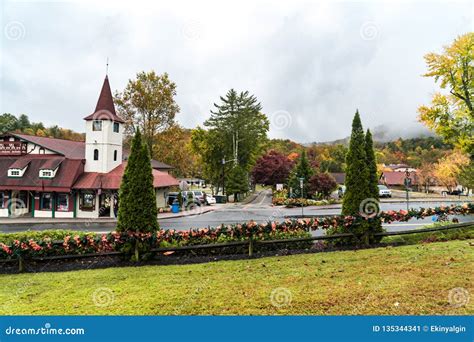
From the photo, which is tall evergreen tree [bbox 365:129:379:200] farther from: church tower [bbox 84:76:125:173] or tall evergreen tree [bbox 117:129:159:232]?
church tower [bbox 84:76:125:173]

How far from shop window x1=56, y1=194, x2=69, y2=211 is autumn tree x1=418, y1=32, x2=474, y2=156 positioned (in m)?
24.8

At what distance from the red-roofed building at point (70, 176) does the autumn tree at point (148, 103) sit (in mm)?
5457

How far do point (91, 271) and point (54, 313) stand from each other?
3.32m

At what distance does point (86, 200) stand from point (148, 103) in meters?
12.0

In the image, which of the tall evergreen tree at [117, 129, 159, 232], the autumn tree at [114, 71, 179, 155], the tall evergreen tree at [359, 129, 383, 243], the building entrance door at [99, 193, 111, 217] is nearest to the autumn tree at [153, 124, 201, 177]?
the autumn tree at [114, 71, 179, 155]

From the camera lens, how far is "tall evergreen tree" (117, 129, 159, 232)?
984 centimetres

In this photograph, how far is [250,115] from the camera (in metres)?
44.7

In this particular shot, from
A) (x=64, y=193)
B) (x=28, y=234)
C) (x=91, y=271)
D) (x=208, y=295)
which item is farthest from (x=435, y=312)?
(x=64, y=193)

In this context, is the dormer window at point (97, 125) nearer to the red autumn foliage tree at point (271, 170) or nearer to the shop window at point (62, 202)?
the shop window at point (62, 202)

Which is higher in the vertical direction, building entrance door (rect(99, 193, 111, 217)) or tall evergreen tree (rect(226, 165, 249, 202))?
tall evergreen tree (rect(226, 165, 249, 202))

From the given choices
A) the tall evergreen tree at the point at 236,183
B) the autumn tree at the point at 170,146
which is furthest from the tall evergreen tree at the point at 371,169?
the tall evergreen tree at the point at 236,183

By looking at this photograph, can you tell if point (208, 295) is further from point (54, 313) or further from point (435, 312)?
point (435, 312)

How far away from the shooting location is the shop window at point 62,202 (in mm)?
24438

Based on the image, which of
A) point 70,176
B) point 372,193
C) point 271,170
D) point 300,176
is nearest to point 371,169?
point 372,193
